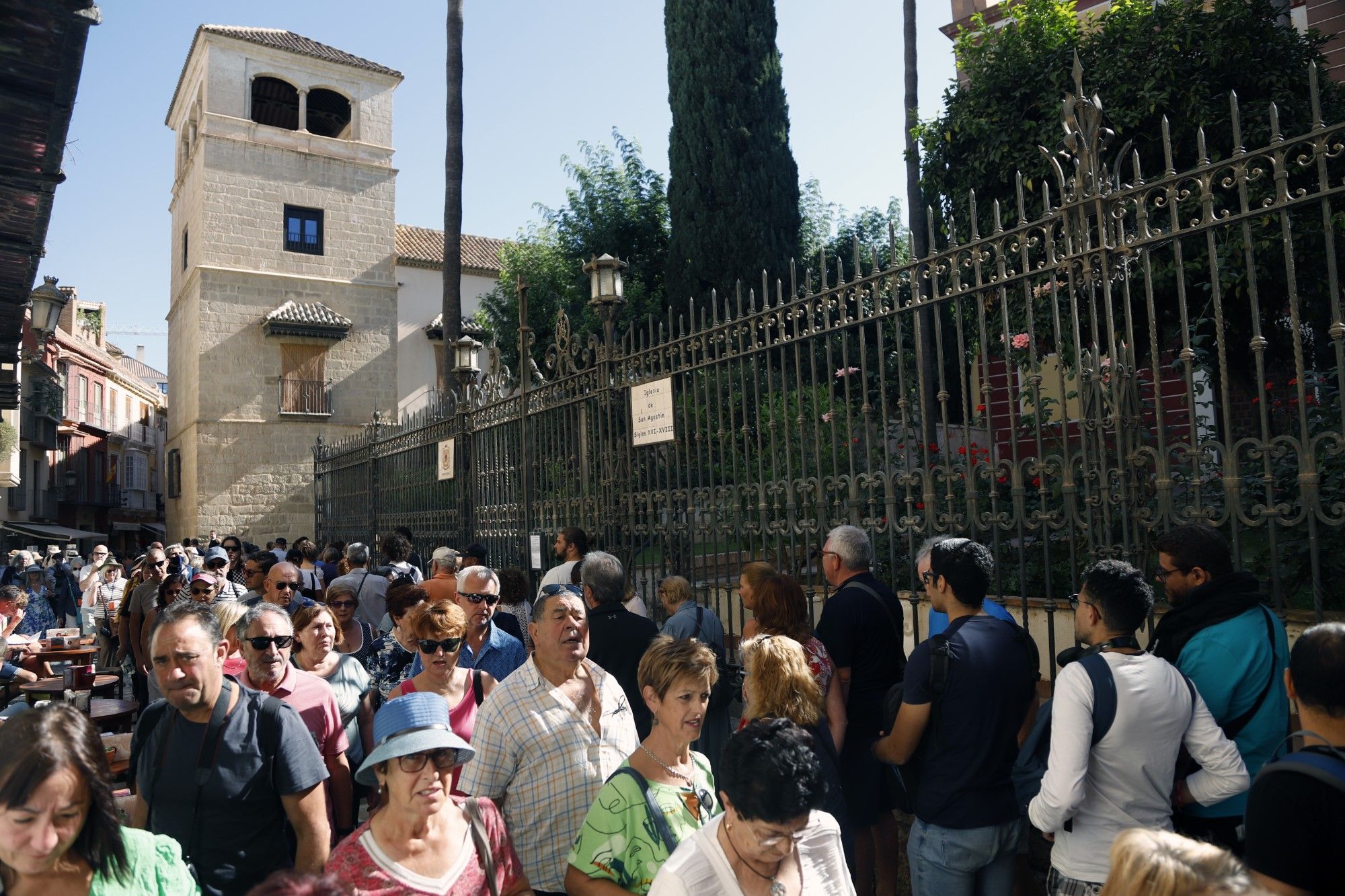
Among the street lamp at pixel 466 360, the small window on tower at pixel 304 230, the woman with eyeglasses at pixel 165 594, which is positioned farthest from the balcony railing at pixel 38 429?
the woman with eyeglasses at pixel 165 594

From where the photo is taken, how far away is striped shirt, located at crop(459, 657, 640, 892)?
10.6 ft

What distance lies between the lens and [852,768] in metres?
4.37

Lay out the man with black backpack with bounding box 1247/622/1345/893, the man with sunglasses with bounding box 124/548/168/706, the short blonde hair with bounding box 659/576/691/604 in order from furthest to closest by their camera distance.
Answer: the man with sunglasses with bounding box 124/548/168/706 < the short blonde hair with bounding box 659/576/691/604 < the man with black backpack with bounding box 1247/622/1345/893

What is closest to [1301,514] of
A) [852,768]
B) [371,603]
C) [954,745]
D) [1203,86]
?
[954,745]

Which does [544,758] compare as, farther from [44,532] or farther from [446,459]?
[44,532]

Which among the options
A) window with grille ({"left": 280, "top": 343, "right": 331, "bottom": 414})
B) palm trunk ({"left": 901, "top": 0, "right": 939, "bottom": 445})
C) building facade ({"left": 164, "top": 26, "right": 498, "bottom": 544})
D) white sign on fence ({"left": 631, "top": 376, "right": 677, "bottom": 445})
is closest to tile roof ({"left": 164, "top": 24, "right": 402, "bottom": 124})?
building facade ({"left": 164, "top": 26, "right": 498, "bottom": 544})

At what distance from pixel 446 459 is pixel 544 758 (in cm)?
855

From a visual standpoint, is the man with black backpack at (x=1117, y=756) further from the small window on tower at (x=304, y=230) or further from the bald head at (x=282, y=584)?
the small window on tower at (x=304, y=230)

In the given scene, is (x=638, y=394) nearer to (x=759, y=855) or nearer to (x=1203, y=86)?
(x=759, y=855)

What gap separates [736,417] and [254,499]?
2053 cm

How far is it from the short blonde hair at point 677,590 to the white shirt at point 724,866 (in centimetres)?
323

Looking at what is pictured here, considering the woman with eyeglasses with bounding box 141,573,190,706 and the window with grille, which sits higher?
the window with grille

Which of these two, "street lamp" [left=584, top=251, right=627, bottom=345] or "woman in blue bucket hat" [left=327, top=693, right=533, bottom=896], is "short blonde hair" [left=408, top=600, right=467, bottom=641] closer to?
"woman in blue bucket hat" [left=327, top=693, right=533, bottom=896]

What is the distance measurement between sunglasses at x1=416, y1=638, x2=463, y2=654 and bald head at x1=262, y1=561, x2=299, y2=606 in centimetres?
276
